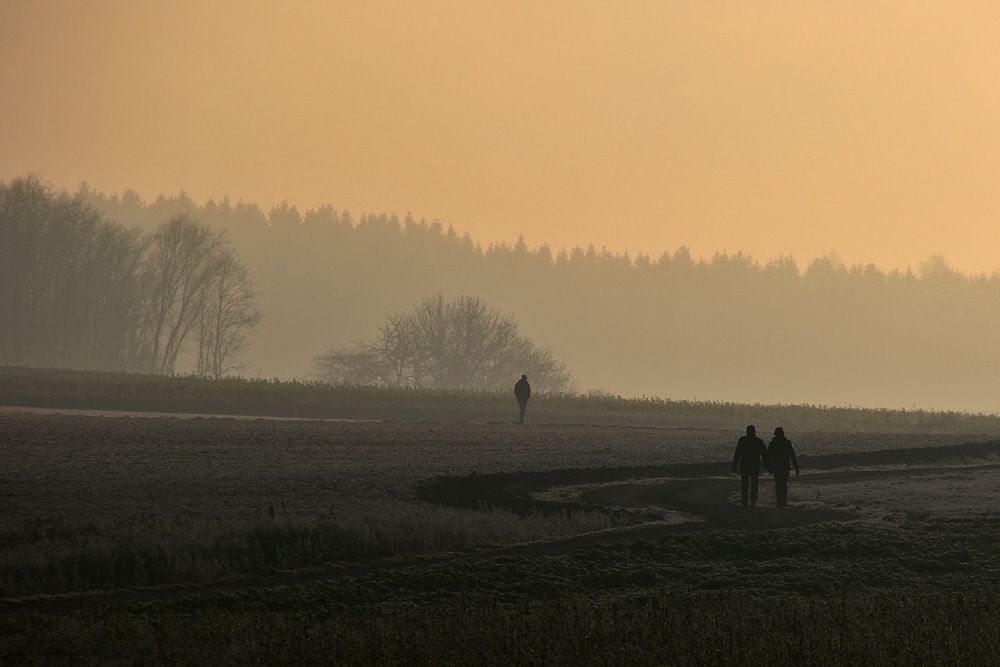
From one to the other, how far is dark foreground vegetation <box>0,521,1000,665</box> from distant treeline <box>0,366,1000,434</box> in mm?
39964

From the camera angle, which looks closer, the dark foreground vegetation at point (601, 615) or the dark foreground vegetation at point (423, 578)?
the dark foreground vegetation at point (601, 615)

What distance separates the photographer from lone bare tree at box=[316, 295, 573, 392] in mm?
83312

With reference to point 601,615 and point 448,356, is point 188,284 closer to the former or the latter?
point 448,356

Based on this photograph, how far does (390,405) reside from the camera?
5928 cm

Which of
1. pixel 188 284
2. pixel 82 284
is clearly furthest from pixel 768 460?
pixel 82 284

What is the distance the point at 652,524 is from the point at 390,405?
3842cm

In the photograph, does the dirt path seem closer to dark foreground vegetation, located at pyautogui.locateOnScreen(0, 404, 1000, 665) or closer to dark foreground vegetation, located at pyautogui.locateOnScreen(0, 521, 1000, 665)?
dark foreground vegetation, located at pyautogui.locateOnScreen(0, 404, 1000, 665)

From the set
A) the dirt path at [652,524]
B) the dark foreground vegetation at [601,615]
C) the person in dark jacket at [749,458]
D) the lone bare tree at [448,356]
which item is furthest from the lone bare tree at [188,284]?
the dark foreground vegetation at [601,615]

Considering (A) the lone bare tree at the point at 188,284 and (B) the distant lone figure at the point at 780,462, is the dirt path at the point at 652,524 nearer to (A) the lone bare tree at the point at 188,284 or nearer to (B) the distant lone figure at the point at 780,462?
(B) the distant lone figure at the point at 780,462

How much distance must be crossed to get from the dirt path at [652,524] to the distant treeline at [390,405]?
2626 centimetres

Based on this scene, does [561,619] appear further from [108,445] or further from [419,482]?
[108,445]

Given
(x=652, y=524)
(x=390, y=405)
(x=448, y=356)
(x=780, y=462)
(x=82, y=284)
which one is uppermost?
(x=82, y=284)

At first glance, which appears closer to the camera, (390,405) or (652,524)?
(652,524)

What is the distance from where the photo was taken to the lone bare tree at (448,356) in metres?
83.3
